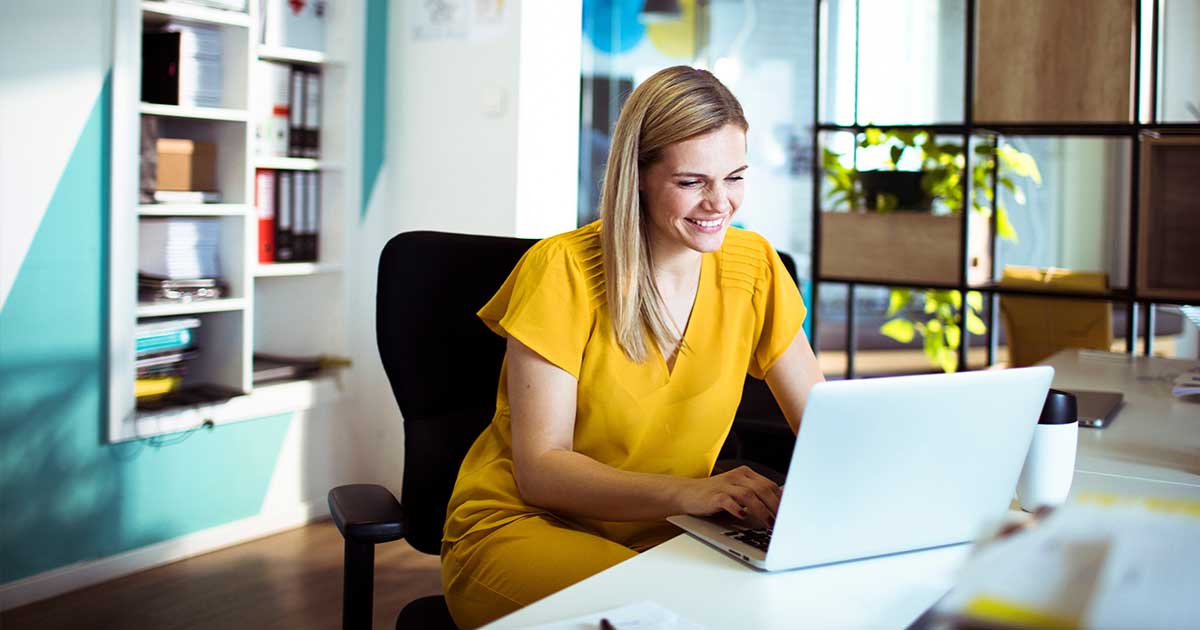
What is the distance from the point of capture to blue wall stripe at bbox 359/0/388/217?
3.81 meters

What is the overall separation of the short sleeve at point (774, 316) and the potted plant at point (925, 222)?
1.88m

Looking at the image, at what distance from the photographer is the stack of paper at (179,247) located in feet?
10.6

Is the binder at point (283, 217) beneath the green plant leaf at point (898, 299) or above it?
above

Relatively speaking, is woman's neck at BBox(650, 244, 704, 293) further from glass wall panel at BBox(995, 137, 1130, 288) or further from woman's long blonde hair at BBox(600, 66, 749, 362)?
glass wall panel at BBox(995, 137, 1130, 288)

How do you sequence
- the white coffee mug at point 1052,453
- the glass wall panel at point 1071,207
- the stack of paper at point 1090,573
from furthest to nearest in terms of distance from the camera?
the glass wall panel at point 1071,207 < the white coffee mug at point 1052,453 < the stack of paper at point 1090,573

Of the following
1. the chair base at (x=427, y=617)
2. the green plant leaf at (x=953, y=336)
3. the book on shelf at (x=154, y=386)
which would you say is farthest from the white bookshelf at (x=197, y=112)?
the green plant leaf at (x=953, y=336)

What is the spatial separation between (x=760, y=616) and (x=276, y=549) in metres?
2.71

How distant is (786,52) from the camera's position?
571 cm

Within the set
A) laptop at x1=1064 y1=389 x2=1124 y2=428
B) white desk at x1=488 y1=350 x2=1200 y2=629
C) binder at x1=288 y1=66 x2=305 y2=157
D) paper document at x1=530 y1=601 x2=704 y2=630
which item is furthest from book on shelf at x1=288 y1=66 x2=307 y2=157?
paper document at x1=530 y1=601 x2=704 y2=630

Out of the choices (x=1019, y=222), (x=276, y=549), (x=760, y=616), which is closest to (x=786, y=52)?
(x=1019, y=222)

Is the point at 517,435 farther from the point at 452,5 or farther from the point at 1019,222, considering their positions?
the point at 1019,222

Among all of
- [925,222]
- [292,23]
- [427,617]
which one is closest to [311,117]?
[292,23]

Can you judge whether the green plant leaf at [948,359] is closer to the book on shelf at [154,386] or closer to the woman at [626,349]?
the woman at [626,349]

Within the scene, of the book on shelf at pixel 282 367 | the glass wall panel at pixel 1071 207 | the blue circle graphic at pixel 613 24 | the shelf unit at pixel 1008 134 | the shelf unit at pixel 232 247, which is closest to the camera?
the shelf unit at pixel 232 247
